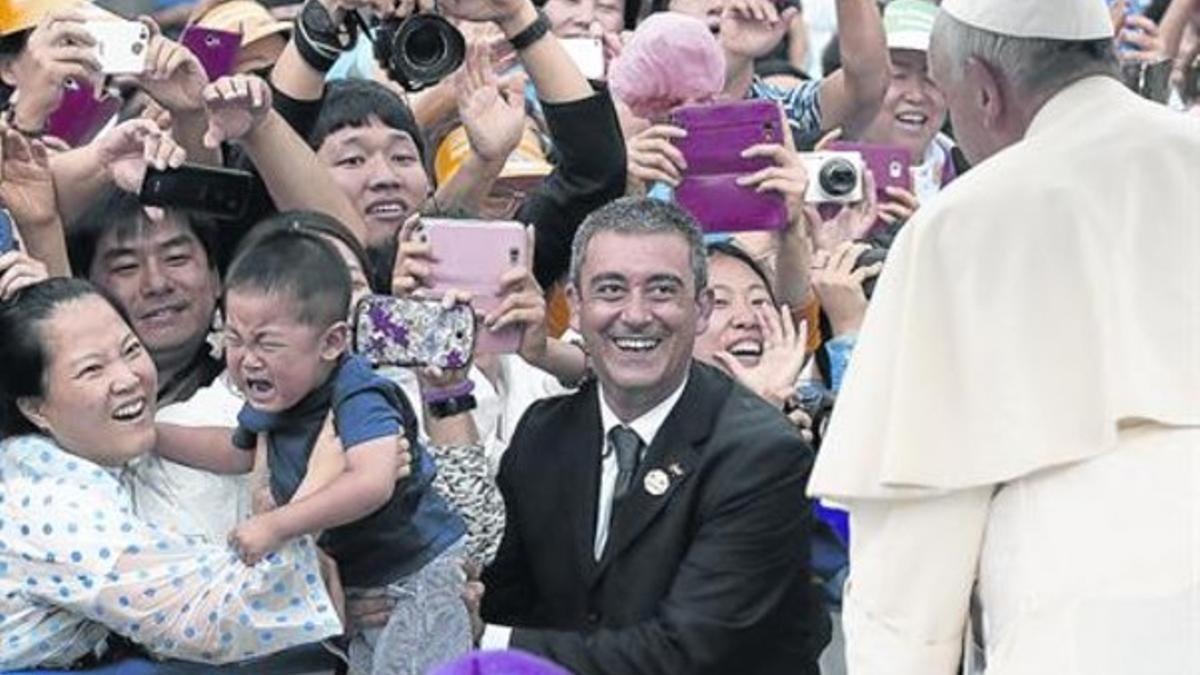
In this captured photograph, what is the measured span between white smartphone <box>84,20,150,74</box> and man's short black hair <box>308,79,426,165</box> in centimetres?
64

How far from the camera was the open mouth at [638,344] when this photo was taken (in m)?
5.62

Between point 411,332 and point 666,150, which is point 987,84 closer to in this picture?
point 411,332

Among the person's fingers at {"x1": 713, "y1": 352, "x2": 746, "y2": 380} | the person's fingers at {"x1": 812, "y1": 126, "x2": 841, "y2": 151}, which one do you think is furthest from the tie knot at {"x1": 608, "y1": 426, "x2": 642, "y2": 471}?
the person's fingers at {"x1": 812, "y1": 126, "x2": 841, "y2": 151}

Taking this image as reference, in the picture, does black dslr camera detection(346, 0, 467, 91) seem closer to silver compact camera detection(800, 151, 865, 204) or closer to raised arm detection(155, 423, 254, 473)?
raised arm detection(155, 423, 254, 473)

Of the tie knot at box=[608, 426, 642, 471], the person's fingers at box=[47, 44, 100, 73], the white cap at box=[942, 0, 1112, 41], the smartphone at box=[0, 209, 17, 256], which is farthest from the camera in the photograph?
the person's fingers at box=[47, 44, 100, 73]

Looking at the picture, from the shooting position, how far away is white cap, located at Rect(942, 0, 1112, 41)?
453 centimetres

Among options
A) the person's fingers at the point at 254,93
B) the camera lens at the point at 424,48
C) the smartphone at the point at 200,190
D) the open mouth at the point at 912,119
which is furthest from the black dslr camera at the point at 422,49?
the open mouth at the point at 912,119

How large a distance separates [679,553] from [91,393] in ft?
3.92

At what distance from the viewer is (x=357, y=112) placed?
6562 millimetres

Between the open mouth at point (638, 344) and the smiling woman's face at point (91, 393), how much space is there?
0.97 m

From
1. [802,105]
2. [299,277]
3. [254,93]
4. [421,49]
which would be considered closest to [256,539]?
[299,277]

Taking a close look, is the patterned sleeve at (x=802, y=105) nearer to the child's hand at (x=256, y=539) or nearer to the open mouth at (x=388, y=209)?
the open mouth at (x=388, y=209)

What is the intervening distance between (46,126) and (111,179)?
1.14ft

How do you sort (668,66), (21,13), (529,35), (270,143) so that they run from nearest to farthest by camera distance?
(270,143), (21,13), (529,35), (668,66)
